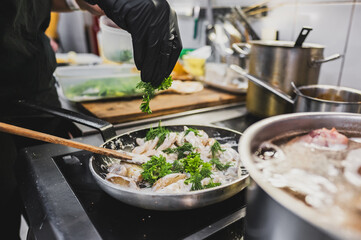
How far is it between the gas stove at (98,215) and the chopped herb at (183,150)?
0.79 feet

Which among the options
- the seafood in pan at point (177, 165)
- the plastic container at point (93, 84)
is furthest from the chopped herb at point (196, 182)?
the plastic container at point (93, 84)

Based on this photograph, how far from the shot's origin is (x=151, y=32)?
0.98 m

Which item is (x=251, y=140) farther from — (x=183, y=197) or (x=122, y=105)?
(x=122, y=105)

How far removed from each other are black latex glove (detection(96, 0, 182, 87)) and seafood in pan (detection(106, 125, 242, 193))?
242mm

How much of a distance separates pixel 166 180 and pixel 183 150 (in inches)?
8.1

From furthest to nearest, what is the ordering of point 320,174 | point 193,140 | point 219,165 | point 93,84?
point 93,84, point 193,140, point 219,165, point 320,174

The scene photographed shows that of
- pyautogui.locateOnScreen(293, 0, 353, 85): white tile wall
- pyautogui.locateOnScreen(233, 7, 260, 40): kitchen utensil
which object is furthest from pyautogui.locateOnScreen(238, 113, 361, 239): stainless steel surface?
pyautogui.locateOnScreen(233, 7, 260, 40): kitchen utensil

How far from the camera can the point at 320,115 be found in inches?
27.2

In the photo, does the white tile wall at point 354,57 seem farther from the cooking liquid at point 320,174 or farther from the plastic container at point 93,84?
the plastic container at point 93,84

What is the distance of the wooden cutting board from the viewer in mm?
1550

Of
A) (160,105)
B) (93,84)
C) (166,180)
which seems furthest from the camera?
(93,84)

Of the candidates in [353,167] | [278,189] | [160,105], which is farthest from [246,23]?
[278,189]

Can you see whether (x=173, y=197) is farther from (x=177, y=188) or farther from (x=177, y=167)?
(x=177, y=167)

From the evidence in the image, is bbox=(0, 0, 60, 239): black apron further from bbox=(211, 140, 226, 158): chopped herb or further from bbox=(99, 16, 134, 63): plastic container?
bbox=(211, 140, 226, 158): chopped herb
